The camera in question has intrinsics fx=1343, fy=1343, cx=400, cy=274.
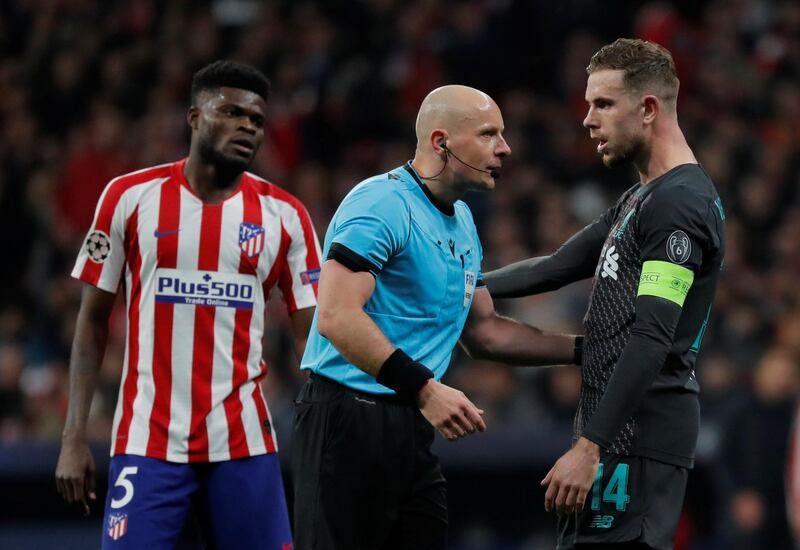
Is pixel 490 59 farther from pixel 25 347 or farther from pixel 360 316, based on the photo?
pixel 360 316

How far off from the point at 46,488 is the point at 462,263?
487 cm

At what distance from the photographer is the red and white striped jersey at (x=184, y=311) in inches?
195

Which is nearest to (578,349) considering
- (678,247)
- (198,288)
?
(678,247)

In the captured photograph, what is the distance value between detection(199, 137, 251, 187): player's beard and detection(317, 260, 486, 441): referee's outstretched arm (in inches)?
38.3

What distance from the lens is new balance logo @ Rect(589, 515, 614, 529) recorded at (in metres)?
4.31

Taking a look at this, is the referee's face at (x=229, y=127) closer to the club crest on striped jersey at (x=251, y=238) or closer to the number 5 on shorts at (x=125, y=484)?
the club crest on striped jersey at (x=251, y=238)

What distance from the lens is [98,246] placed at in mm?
5039

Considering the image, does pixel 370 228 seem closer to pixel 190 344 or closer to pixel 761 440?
pixel 190 344

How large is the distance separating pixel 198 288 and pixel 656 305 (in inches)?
69.8

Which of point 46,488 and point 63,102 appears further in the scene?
point 63,102

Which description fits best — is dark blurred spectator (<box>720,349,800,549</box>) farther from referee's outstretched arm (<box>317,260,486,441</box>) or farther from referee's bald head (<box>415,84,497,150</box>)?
referee's outstretched arm (<box>317,260,486,441</box>)

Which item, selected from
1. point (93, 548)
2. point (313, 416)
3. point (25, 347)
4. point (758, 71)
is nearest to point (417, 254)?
point (313, 416)

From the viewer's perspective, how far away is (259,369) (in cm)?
514

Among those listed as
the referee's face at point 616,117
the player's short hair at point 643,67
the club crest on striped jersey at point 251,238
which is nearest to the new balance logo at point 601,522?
the referee's face at point 616,117
